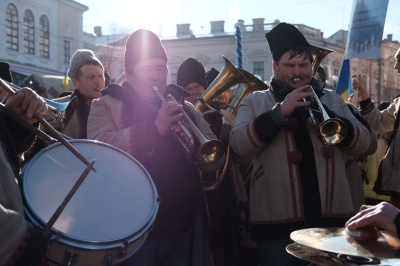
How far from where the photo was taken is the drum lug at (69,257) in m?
2.01

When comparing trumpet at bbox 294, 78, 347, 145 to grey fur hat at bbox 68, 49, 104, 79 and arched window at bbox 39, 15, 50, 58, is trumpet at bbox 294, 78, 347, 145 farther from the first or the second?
arched window at bbox 39, 15, 50, 58

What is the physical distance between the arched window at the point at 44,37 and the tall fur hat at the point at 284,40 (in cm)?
3997

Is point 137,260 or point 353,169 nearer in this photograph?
point 137,260

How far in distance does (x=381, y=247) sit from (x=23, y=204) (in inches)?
50.2

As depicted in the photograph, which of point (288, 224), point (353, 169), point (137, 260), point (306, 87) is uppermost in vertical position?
point (306, 87)

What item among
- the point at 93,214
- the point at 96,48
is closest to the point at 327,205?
the point at 93,214

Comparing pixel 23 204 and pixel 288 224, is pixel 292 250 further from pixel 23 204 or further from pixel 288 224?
pixel 288 224

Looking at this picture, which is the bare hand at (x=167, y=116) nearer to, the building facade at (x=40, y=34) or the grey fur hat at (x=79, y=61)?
the grey fur hat at (x=79, y=61)

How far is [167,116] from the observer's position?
3.06 metres

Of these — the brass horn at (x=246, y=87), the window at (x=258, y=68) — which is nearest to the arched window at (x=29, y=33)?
the window at (x=258, y=68)

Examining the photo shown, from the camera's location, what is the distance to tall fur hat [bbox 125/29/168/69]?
11.3ft

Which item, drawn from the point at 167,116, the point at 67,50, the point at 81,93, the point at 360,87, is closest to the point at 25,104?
the point at 167,116

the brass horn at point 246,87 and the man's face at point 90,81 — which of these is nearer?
the man's face at point 90,81

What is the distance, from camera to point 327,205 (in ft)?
10.6
